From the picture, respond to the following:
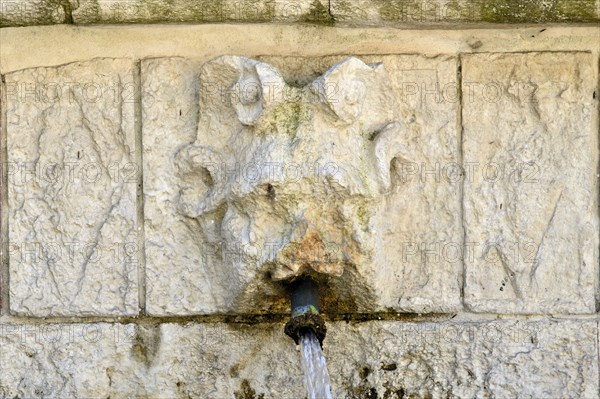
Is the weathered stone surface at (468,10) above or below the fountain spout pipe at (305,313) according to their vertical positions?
above

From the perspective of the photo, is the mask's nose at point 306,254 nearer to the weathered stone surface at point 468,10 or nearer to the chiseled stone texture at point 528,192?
the chiseled stone texture at point 528,192

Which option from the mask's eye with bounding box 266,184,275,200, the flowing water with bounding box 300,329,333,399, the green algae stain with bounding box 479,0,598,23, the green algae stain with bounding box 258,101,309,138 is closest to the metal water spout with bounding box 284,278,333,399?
the flowing water with bounding box 300,329,333,399

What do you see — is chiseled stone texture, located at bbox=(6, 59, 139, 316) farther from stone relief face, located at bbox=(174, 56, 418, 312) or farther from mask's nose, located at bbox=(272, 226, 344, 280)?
mask's nose, located at bbox=(272, 226, 344, 280)

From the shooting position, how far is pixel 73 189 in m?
2.89

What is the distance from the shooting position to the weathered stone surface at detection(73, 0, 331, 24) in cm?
264

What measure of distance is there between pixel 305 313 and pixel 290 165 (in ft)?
1.22

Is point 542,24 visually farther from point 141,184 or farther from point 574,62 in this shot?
point 141,184

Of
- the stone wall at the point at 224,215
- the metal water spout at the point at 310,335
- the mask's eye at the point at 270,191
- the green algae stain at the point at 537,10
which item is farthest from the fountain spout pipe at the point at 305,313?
the green algae stain at the point at 537,10

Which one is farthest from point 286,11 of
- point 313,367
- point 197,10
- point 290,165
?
point 313,367

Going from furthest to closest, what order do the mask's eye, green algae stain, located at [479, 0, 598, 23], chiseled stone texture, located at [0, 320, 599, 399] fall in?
1. chiseled stone texture, located at [0, 320, 599, 399]
2. the mask's eye
3. green algae stain, located at [479, 0, 598, 23]

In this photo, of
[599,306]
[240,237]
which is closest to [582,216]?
[599,306]

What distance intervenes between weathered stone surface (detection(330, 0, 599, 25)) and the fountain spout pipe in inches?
27.1

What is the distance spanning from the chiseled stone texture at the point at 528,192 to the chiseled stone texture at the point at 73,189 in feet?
2.98

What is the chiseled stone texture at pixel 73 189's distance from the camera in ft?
9.48
